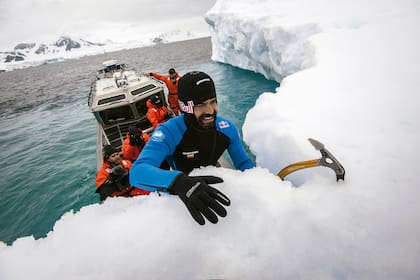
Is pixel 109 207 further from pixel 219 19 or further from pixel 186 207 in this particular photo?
pixel 219 19

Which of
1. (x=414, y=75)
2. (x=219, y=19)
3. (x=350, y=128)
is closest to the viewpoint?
(x=350, y=128)

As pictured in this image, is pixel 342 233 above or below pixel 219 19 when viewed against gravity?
below

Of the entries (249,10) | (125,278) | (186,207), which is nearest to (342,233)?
(186,207)

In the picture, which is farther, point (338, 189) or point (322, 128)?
point (322, 128)

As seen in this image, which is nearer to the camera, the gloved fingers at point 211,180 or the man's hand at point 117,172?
the gloved fingers at point 211,180

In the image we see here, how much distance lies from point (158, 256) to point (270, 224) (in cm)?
73

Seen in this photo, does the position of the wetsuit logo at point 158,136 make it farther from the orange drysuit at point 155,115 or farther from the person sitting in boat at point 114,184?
the orange drysuit at point 155,115

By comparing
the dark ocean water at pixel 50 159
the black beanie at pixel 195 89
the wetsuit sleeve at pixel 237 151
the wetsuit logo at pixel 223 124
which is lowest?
the dark ocean water at pixel 50 159

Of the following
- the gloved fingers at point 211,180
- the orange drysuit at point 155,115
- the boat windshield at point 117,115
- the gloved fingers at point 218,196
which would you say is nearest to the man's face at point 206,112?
Result: the gloved fingers at point 211,180

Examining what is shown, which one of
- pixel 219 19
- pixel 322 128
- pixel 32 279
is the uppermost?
pixel 219 19

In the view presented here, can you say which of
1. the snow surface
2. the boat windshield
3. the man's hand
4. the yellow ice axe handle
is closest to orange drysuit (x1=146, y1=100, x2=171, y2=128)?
the boat windshield

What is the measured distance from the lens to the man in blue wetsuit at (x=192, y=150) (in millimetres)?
1464

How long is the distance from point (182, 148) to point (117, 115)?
24.4ft

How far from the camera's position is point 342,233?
1290mm
